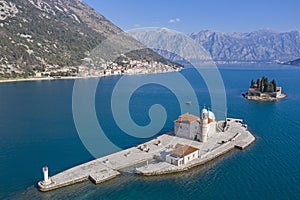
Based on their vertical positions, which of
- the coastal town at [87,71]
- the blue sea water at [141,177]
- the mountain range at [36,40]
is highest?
the mountain range at [36,40]

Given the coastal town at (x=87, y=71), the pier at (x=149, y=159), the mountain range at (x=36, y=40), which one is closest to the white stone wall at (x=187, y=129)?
the pier at (x=149, y=159)

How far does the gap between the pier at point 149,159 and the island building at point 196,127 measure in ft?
2.77

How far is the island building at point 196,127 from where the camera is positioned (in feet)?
127

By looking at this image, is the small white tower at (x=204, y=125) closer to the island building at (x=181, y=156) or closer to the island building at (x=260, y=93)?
the island building at (x=181, y=156)

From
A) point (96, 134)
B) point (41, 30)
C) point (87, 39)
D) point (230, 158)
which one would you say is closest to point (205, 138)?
point (230, 158)

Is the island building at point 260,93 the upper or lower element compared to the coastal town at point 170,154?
upper

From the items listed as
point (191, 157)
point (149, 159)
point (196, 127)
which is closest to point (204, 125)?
point (196, 127)

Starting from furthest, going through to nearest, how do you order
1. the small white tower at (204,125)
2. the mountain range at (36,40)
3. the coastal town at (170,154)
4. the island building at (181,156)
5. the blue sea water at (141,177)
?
the mountain range at (36,40) < the small white tower at (204,125) < the island building at (181,156) < the coastal town at (170,154) < the blue sea water at (141,177)

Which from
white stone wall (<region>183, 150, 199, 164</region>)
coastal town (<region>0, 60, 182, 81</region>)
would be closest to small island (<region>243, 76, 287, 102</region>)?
white stone wall (<region>183, 150, 199, 164</region>)

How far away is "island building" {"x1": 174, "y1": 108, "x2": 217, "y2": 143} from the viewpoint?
3884cm

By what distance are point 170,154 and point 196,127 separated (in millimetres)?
7801

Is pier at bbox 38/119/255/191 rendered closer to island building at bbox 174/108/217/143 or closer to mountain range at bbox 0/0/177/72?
island building at bbox 174/108/217/143

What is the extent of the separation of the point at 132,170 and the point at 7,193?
1282 cm

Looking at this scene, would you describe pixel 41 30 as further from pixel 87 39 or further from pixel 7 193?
pixel 7 193
